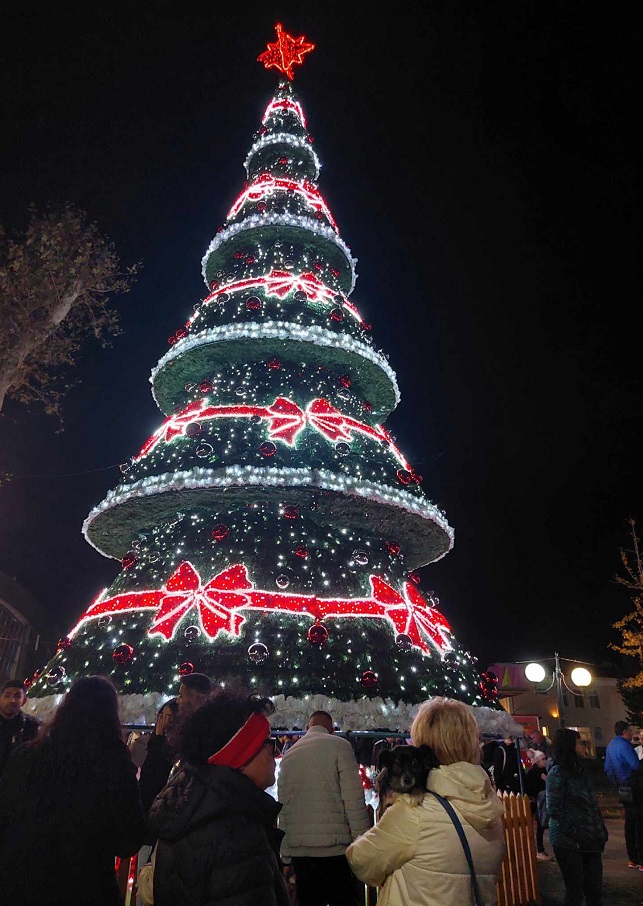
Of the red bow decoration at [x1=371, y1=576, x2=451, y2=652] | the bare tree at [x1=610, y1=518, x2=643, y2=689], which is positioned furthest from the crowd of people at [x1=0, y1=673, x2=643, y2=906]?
the bare tree at [x1=610, y1=518, x2=643, y2=689]

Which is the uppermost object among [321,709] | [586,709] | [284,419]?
[284,419]

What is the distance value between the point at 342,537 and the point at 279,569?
1.41m

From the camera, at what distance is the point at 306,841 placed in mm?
4160

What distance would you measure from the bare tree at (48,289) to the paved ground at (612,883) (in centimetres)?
1184

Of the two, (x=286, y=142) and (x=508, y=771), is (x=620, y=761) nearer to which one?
(x=508, y=771)

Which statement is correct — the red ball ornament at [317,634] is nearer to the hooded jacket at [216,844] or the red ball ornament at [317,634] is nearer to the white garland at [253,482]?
the white garland at [253,482]

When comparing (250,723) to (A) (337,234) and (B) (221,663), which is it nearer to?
(B) (221,663)

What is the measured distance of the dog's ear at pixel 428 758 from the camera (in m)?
2.71

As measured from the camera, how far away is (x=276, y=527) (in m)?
9.13

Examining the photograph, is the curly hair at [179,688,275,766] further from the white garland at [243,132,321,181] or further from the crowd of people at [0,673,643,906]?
the white garland at [243,132,321,181]

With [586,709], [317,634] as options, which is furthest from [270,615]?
[586,709]

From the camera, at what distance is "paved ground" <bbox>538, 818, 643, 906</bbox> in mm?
6629

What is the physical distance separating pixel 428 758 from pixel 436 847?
348mm

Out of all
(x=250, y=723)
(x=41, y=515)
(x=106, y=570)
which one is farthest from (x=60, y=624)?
(x=250, y=723)
